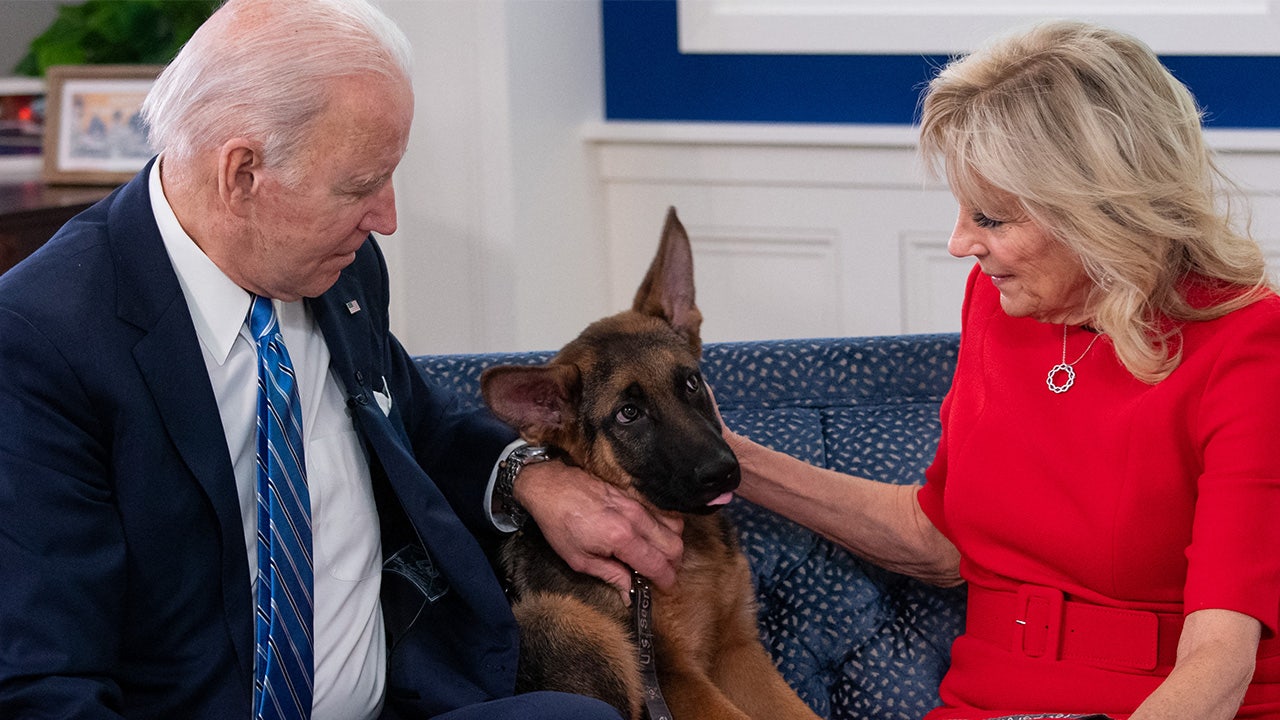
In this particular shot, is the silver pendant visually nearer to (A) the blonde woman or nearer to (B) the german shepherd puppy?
(A) the blonde woman

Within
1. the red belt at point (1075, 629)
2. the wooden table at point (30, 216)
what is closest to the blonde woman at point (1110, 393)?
the red belt at point (1075, 629)

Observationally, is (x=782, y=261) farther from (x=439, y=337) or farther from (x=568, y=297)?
(x=439, y=337)

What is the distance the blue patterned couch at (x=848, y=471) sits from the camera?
7.79 ft

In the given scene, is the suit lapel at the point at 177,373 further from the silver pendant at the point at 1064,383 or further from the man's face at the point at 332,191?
the silver pendant at the point at 1064,383

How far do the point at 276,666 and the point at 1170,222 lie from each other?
55.4 inches

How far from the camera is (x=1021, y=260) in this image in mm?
1962

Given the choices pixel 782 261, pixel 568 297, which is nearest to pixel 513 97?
pixel 568 297

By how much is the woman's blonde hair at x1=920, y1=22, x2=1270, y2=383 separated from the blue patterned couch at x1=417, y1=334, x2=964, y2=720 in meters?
0.67

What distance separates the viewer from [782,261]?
4.33m

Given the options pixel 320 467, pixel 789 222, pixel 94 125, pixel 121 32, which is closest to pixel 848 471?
pixel 320 467

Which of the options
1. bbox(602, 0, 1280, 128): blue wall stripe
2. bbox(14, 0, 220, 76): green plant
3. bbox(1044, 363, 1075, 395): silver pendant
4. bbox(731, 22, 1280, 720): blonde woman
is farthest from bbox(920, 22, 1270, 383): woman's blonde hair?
bbox(14, 0, 220, 76): green plant

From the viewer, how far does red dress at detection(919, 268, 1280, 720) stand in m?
1.77

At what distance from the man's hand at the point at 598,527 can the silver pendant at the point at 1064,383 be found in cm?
66

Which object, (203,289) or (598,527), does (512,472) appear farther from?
(203,289)
